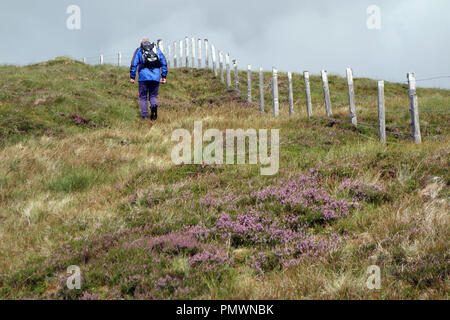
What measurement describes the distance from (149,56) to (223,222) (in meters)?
10.9

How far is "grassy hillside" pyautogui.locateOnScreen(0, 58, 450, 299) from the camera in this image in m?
3.91

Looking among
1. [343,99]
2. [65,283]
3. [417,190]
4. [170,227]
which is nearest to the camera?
[65,283]

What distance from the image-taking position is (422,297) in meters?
3.43

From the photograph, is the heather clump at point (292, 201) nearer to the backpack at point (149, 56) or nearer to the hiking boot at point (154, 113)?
the backpack at point (149, 56)

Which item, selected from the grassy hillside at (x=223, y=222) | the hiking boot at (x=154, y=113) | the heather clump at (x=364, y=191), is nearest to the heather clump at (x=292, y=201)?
the grassy hillside at (x=223, y=222)

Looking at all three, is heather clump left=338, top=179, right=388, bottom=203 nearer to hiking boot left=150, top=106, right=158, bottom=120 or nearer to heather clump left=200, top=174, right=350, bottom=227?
heather clump left=200, top=174, right=350, bottom=227

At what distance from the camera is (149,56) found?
48.2 feet

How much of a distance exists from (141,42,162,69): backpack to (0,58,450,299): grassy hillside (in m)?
4.57

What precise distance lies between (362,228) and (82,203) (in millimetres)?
4796

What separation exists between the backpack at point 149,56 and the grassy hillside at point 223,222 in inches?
180
